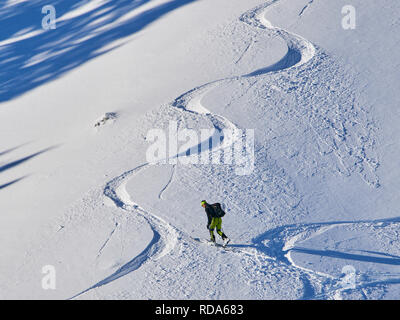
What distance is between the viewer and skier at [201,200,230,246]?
9.23 meters

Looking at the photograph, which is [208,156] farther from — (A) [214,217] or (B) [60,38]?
(B) [60,38]

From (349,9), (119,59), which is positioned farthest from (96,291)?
(349,9)

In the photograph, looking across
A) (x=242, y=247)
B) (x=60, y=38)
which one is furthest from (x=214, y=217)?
(x=60, y=38)

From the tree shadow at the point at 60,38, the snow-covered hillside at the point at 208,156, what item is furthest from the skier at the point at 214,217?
the tree shadow at the point at 60,38

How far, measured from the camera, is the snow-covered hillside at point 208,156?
366 inches

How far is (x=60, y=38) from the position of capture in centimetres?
1814

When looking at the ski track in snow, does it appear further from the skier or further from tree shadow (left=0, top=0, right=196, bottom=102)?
tree shadow (left=0, top=0, right=196, bottom=102)

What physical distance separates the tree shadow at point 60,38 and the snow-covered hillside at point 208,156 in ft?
0.33

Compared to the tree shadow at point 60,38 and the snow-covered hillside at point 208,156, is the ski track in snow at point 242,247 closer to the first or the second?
the snow-covered hillside at point 208,156

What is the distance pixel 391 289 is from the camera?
28.4ft

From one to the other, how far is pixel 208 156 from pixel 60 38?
8.81m

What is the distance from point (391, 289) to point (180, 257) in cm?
336

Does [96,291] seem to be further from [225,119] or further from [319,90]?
[319,90]

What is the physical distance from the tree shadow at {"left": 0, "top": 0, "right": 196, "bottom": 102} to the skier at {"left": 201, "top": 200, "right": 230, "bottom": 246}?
333 inches
